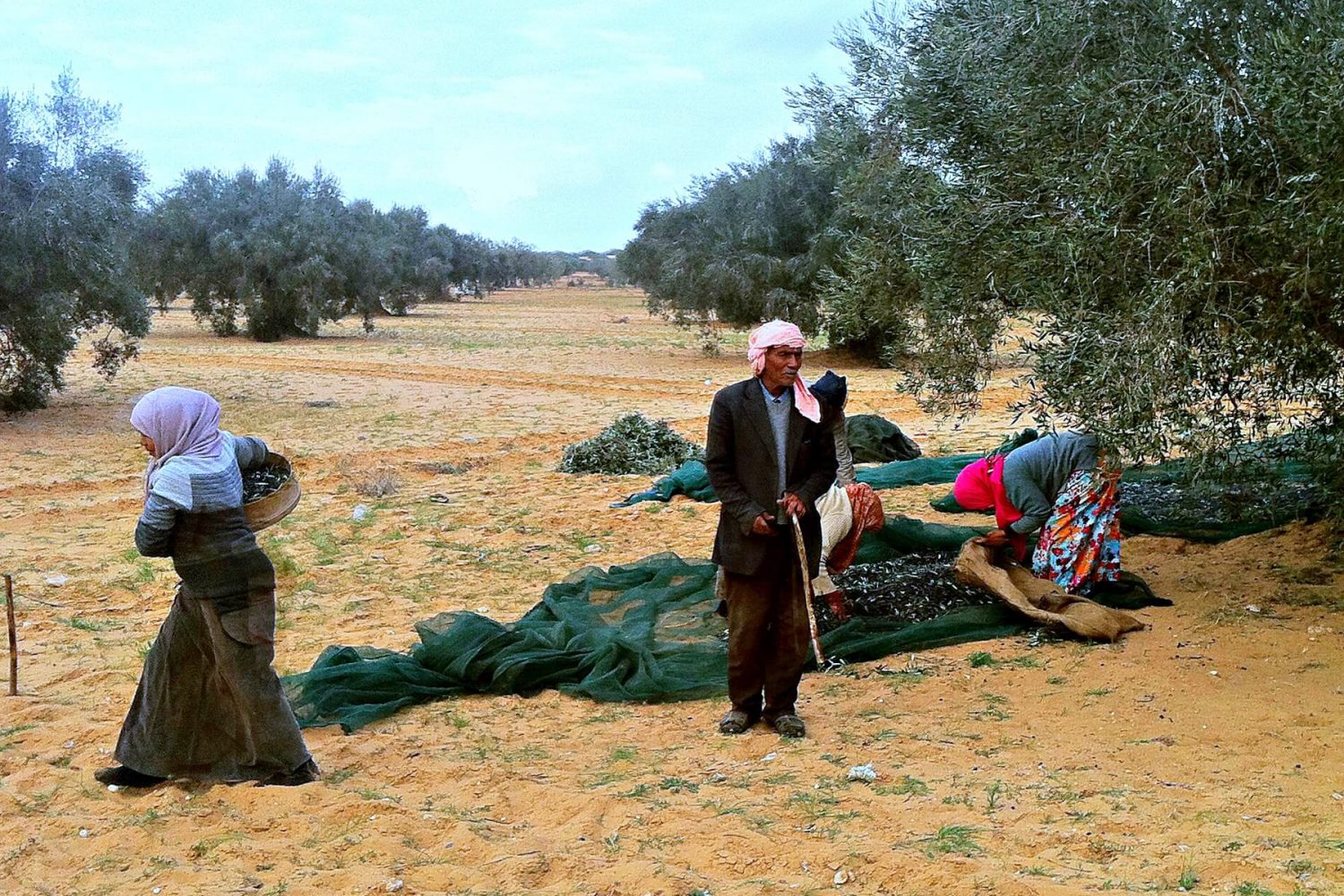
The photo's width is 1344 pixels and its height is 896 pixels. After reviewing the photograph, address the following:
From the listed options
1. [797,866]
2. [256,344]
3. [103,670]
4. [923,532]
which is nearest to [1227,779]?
[797,866]

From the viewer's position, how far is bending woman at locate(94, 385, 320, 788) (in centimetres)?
475

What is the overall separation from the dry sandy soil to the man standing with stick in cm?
37

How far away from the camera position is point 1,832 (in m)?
4.70

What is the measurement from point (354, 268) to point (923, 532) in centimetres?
2784

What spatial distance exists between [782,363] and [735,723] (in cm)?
168

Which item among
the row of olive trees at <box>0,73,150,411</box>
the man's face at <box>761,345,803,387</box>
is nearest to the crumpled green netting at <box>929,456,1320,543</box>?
the man's face at <box>761,345,803,387</box>

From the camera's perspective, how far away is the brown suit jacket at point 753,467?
5.38 metres

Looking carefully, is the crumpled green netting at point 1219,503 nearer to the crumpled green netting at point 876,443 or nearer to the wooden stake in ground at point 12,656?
the crumpled green netting at point 876,443

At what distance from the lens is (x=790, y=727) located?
5562 millimetres

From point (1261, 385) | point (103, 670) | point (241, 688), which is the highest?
point (1261, 385)

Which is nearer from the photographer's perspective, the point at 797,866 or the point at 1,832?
the point at 797,866

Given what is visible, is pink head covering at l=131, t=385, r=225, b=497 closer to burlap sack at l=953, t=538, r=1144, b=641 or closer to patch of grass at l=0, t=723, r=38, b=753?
patch of grass at l=0, t=723, r=38, b=753

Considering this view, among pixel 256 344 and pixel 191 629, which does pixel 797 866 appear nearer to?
pixel 191 629

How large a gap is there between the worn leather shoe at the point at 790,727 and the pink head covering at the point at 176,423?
2.70m
